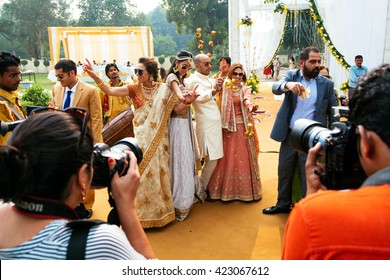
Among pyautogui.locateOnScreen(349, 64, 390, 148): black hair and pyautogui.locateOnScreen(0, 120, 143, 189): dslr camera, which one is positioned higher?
pyautogui.locateOnScreen(349, 64, 390, 148): black hair

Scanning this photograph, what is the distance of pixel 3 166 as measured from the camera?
0.82 meters

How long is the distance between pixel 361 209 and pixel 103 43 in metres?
22.4

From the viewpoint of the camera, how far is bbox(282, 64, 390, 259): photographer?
0.71 meters

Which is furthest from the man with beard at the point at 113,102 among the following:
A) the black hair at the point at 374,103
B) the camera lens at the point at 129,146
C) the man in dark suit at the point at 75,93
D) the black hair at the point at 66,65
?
the black hair at the point at 374,103

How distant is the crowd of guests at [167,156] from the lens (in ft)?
2.57

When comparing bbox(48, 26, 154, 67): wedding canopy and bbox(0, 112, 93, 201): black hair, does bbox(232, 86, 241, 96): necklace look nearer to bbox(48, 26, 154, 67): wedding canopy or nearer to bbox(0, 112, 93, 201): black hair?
bbox(0, 112, 93, 201): black hair

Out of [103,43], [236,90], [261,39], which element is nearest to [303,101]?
[236,90]

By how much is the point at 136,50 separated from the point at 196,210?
62.2 feet

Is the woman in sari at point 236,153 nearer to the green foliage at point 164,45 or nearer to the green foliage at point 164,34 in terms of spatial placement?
the green foliage at point 164,34

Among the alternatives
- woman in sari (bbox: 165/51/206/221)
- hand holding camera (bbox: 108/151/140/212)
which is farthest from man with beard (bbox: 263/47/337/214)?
hand holding camera (bbox: 108/151/140/212)

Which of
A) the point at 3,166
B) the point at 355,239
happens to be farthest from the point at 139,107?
the point at 355,239

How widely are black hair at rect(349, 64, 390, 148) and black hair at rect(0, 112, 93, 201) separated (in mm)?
685

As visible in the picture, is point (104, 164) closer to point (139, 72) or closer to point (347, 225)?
point (347, 225)
